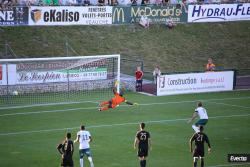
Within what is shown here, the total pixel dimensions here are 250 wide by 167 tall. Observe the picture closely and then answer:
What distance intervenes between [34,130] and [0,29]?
1713 centimetres

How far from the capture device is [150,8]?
58406 mm

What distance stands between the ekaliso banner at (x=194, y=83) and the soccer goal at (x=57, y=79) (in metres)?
3.29

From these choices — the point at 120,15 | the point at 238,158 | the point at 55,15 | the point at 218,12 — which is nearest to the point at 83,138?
the point at 238,158

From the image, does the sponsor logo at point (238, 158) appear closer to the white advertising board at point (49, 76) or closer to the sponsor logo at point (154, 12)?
the white advertising board at point (49, 76)

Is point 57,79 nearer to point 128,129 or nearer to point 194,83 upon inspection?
point 194,83

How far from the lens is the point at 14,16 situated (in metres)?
51.1

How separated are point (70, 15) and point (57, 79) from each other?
847 centimetres

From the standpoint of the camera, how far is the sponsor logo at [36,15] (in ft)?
170

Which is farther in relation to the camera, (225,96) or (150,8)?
(150,8)

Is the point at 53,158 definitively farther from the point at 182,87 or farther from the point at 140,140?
the point at 182,87

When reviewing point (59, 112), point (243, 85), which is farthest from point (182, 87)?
point (59, 112)

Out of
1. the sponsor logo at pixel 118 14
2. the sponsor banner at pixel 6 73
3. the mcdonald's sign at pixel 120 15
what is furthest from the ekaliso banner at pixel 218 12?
the sponsor banner at pixel 6 73

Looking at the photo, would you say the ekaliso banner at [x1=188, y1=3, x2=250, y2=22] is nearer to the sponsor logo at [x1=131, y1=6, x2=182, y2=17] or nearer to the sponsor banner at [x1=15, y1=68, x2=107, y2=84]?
the sponsor logo at [x1=131, y1=6, x2=182, y2=17]

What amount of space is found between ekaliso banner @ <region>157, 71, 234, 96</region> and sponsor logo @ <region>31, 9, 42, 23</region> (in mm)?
10659
